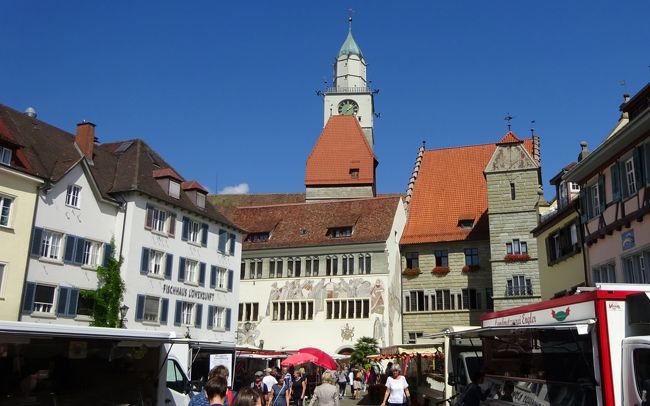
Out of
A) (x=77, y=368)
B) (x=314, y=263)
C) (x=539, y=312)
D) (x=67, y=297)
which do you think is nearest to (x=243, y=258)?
(x=314, y=263)

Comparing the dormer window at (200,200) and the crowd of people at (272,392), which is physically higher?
the dormer window at (200,200)

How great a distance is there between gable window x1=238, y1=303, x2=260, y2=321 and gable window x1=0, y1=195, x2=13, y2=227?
81.0 feet

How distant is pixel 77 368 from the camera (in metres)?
13.9

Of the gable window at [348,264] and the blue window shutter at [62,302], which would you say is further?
the gable window at [348,264]

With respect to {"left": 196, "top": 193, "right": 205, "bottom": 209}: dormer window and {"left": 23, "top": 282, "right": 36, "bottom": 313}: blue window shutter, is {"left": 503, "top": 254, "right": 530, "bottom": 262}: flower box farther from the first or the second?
{"left": 23, "top": 282, "right": 36, "bottom": 313}: blue window shutter

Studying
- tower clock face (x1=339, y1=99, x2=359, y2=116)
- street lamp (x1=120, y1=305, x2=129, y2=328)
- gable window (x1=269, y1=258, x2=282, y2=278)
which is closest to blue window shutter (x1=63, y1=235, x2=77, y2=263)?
street lamp (x1=120, y1=305, x2=129, y2=328)

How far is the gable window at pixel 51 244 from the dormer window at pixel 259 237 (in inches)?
904

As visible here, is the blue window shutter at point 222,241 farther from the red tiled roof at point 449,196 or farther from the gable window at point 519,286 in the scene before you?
the gable window at point 519,286

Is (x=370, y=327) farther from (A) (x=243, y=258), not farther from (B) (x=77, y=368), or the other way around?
(B) (x=77, y=368)

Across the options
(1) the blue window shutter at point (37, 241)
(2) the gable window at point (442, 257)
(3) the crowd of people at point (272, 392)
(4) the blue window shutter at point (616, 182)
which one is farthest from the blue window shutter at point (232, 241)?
(4) the blue window shutter at point (616, 182)

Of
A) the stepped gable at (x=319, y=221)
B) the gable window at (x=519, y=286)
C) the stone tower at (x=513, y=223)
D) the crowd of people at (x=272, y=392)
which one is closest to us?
the crowd of people at (x=272, y=392)

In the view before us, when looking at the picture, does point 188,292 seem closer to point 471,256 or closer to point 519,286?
point 519,286

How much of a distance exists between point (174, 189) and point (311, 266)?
14.2 metres

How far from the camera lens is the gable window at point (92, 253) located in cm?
3119
